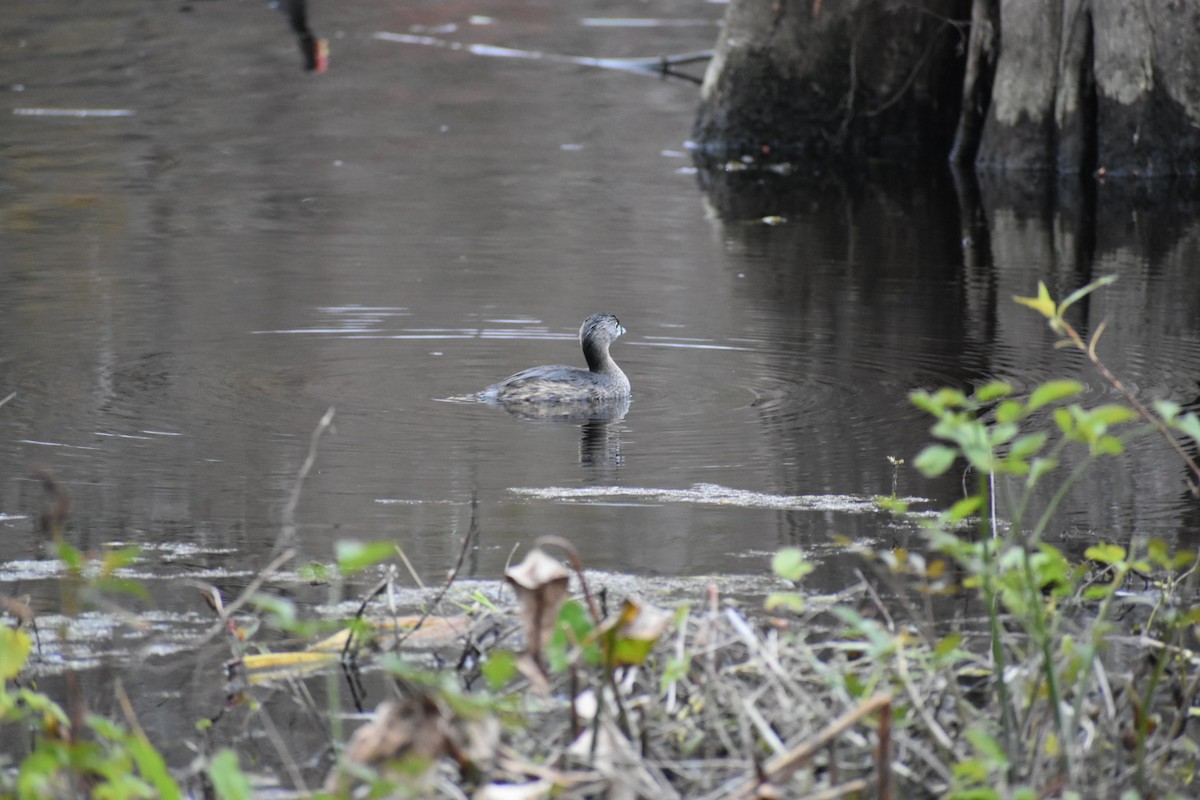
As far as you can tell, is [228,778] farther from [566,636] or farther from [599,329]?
[599,329]

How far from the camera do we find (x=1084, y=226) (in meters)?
16.3

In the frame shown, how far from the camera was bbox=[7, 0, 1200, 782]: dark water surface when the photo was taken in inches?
296

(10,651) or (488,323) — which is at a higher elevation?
(10,651)

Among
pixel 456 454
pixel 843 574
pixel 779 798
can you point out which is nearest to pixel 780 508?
pixel 843 574

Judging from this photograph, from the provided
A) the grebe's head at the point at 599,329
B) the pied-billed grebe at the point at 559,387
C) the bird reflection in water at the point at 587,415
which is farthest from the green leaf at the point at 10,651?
the grebe's head at the point at 599,329

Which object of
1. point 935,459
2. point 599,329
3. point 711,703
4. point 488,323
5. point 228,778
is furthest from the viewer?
point 488,323

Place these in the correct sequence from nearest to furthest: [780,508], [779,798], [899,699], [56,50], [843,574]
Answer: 1. [779,798]
2. [899,699]
3. [843,574]
4. [780,508]
5. [56,50]

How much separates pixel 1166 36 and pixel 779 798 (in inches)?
584

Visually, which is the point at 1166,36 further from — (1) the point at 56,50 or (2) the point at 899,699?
(1) the point at 56,50

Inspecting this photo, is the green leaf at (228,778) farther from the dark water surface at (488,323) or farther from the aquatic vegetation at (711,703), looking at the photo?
the dark water surface at (488,323)

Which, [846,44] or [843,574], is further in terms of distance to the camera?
[846,44]

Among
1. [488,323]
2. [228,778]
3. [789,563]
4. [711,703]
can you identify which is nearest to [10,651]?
[228,778]

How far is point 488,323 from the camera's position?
12.0 meters

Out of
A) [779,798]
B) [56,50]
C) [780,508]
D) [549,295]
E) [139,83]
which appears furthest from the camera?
[56,50]
